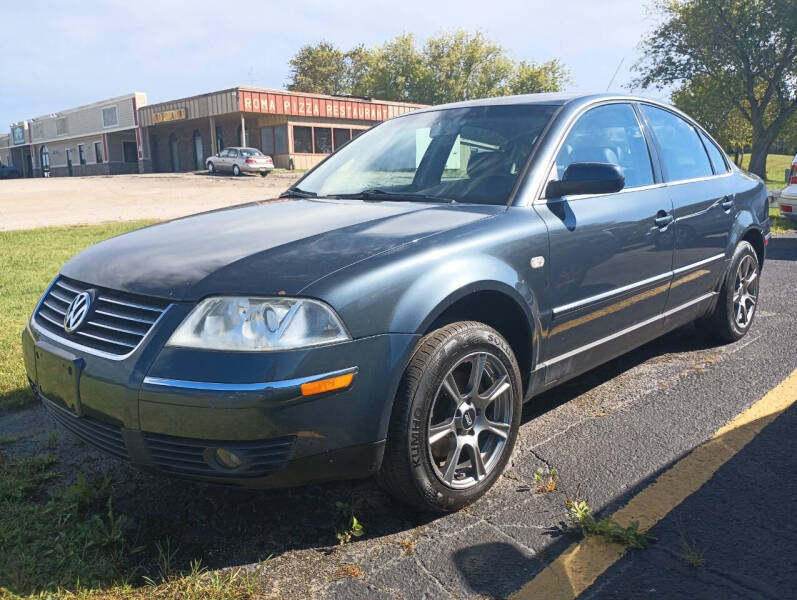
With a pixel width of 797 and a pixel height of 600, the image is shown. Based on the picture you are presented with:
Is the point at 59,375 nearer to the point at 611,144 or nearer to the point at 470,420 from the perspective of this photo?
the point at 470,420

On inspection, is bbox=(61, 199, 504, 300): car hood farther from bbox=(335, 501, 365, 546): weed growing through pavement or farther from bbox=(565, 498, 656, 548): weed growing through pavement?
bbox=(565, 498, 656, 548): weed growing through pavement

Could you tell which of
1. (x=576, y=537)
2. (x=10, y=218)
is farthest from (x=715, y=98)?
(x=576, y=537)

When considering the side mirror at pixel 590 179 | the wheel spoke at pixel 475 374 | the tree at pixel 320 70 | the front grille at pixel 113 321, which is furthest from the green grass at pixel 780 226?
the tree at pixel 320 70

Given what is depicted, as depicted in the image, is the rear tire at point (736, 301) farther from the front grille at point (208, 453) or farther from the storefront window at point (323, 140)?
the storefront window at point (323, 140)

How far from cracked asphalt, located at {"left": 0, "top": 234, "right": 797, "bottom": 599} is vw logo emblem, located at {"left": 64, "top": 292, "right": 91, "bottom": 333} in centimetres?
77

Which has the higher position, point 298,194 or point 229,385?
point 298,194

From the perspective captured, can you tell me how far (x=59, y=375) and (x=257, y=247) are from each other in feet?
2.77

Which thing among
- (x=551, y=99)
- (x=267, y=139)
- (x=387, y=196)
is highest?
(x=267, y=139)

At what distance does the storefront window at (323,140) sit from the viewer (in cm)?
4181

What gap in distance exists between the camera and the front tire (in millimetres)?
2426

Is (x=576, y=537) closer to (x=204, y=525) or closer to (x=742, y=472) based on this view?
(x=742, y=472)

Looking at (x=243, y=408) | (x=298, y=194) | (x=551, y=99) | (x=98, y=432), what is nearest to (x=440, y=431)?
(x=243, y=408)

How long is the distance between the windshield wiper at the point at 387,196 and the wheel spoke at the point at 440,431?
3.51 ft

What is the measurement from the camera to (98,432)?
2400 millimetres
